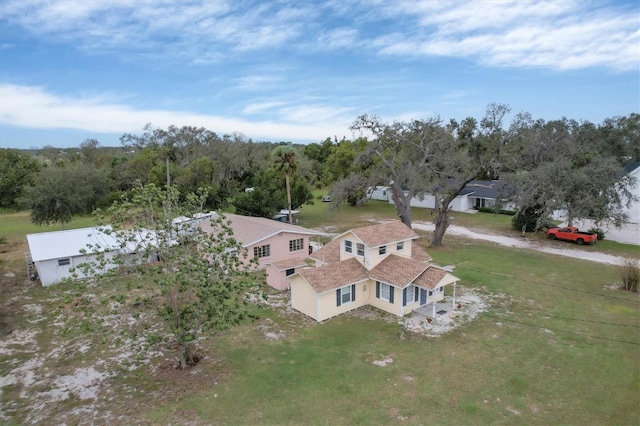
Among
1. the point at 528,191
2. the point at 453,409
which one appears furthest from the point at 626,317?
the point at 528,191

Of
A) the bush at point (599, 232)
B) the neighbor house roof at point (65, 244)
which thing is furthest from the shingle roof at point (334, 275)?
the bush at point (599, 232)

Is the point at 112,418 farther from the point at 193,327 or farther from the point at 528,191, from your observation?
the point at 528,191

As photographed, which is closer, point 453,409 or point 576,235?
point 453,409

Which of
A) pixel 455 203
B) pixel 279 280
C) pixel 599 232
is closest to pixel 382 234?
pixel 279 280

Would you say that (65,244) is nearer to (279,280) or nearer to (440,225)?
(279,280)

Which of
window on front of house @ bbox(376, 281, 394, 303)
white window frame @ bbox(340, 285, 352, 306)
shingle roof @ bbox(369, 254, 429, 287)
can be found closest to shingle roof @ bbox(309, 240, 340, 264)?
white window frame @ bbox(340, 285, 352, 306)

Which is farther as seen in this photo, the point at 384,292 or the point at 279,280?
the point at 279,280

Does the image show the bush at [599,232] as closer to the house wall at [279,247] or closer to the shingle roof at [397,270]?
the shingle roof at [397,270]
